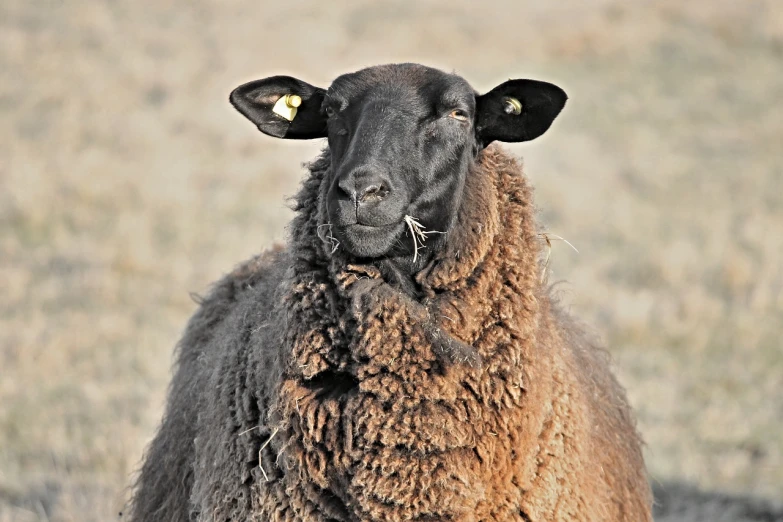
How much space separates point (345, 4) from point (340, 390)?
29746 mm

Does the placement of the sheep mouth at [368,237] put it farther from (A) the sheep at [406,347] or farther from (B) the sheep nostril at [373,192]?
(B) the sheep nostril at [373,192]

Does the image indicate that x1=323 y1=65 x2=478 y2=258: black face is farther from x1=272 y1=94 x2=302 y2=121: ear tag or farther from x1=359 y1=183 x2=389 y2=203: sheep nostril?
x1=272 y1=94 x2=302 y2=121: ear tag

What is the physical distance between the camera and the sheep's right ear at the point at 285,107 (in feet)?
15.6

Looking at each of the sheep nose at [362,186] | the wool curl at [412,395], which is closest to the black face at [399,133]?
the sheep nose at [362,186]

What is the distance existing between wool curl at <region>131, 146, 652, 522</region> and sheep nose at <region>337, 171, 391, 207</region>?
33cm

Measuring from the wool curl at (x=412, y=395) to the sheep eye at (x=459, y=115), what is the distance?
0.27 m

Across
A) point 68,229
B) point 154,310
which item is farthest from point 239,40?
point 154,310

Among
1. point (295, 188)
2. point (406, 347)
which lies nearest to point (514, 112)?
point (406, 347)

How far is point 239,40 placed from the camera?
2578 cm

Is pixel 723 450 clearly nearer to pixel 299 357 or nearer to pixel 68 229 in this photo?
pixel 299 357

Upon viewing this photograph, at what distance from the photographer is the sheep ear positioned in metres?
4.52

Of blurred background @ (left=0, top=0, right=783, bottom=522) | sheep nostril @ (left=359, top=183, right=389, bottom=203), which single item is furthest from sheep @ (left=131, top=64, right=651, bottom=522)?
blurred background @ (left=0, top=0, right=783, bottom=522)

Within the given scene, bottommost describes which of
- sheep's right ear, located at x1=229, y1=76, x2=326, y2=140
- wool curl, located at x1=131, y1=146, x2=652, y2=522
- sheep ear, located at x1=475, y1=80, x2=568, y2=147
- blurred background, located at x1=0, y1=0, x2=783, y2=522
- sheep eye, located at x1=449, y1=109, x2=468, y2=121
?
wool curl, located at x1=131, y1=146, x2=652, y2=522

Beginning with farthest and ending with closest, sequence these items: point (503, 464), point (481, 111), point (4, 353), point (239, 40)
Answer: point (239, 40), point (4, 353), point (481, 111), point (503, 464)
